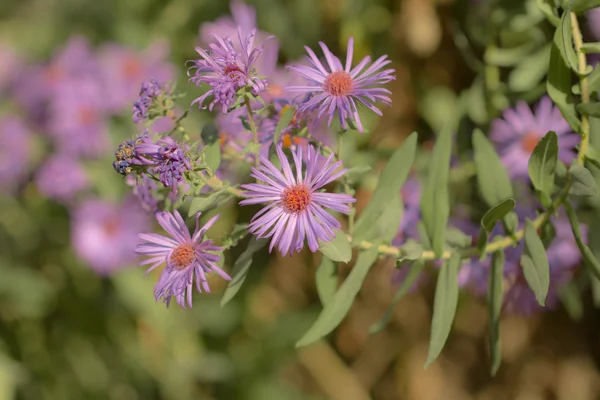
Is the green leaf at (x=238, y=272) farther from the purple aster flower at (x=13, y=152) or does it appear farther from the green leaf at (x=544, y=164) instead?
the purple aster flower at (x=13, y=152)

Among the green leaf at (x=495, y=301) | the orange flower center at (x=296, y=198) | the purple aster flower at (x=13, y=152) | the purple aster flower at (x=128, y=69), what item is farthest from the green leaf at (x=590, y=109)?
the purple aster flower at (x=13, y=152)

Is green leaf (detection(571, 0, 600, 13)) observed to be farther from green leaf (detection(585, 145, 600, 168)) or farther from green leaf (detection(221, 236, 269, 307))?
green leaf (detection(221, 236, 269, 307))

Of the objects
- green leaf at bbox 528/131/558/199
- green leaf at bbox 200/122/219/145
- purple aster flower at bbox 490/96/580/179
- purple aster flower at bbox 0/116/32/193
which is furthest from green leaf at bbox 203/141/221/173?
purple aster flower at bbox 0/116/32/193

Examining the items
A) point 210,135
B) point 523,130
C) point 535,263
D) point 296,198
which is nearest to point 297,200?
point 296,198

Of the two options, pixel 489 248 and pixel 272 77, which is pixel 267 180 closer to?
pixel 489 248

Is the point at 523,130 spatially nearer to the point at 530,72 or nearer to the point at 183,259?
the point at 530,72

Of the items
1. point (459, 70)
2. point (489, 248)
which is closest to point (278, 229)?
point (489, 248)

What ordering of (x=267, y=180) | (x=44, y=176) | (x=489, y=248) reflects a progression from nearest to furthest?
(x=267, y=180)
(x=489, y=248)
(x=44, y=176)
